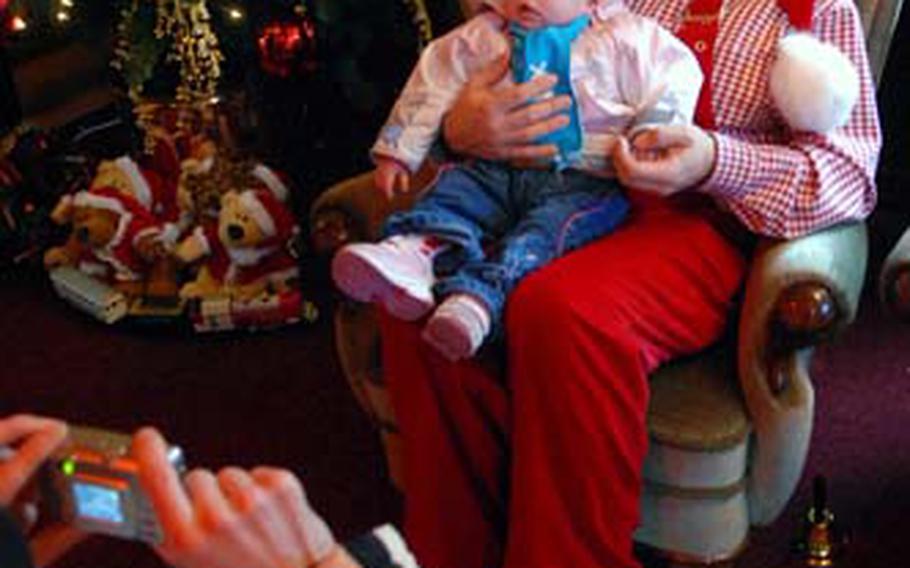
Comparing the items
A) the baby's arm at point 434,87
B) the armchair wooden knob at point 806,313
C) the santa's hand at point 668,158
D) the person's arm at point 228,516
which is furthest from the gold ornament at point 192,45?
the person's arm at point 228,516

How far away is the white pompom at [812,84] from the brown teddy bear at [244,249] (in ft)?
4.01

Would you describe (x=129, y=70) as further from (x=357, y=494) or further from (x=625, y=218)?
(x=625, y=218)

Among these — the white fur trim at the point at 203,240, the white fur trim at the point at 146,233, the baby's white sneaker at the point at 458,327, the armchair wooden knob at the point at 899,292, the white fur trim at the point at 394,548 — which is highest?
the white fur trim at the point at 394,548

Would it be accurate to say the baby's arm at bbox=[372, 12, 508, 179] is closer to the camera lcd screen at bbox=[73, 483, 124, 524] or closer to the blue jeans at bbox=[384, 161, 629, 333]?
the blue jeans at bbox=[384, 161, 629, 333]

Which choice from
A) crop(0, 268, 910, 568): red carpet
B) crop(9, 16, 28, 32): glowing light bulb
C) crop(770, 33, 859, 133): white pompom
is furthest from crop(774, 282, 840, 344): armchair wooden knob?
crop(9, 16, 28, 32): glowing light bulb

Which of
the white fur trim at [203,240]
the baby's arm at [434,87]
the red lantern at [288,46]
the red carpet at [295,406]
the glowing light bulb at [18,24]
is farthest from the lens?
the glowing light bulb at [18,24]

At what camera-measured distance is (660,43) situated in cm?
156

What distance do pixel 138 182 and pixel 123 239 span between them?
0.14 m

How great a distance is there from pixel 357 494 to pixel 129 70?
3.43ft

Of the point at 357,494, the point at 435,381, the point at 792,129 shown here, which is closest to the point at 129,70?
the point at 357,494

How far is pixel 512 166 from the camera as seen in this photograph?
164cm

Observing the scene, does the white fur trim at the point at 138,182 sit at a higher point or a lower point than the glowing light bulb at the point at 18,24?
lower

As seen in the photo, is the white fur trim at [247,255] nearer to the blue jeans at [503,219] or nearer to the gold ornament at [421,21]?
the gold ornament at [421,21]

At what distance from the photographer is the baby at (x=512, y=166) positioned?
59.4 inches
